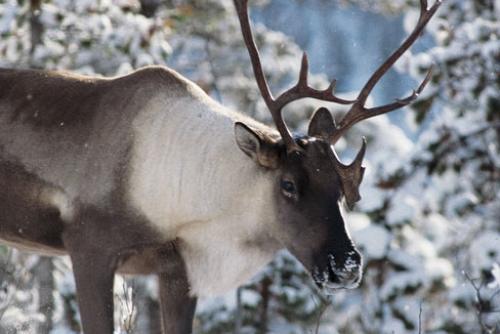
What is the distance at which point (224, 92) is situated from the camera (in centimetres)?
1452

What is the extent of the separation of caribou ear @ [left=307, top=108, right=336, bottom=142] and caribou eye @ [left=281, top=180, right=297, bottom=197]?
1.66 feet

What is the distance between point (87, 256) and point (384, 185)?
6.04 metres

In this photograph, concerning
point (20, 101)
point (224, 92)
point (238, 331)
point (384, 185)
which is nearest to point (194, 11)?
point (224, 92)

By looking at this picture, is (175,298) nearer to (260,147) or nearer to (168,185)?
(168,185)

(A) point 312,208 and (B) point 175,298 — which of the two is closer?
(A) point 312,208

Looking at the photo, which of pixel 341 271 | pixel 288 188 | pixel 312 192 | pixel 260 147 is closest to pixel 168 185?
pixel 260 147

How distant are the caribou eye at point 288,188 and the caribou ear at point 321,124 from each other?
0.51m

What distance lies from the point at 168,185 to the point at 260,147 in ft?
1.64

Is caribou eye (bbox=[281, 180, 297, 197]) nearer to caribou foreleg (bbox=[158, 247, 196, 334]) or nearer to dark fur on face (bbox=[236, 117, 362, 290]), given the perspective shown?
dark fur on face (bbox=[236, 117, 362, 290])

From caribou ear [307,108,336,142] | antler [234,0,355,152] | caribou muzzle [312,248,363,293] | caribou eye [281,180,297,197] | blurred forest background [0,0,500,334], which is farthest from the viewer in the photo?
blurred forest background [0,0,500,334]

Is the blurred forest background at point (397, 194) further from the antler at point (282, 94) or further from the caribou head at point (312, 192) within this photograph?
the caribou head at point (312, 192)

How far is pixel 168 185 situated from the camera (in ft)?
19.9

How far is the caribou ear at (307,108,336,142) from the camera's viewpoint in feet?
20.8

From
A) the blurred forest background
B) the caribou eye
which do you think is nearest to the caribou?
the caribou eye
